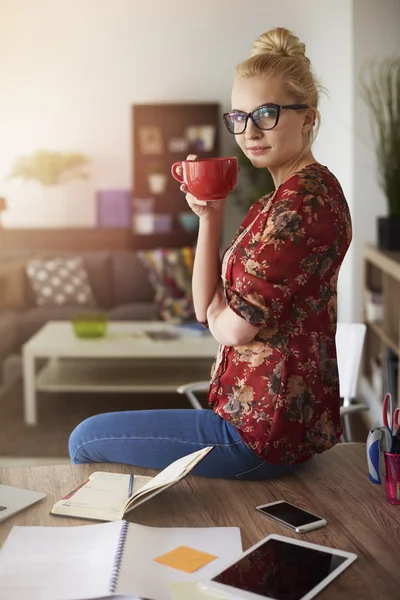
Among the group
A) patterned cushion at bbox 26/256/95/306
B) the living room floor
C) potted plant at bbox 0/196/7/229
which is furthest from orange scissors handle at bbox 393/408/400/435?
potted plant at bbox 0/196/7/229

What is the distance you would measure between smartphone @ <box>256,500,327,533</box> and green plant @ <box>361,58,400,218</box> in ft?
8.65

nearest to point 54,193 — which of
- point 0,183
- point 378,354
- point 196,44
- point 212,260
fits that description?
point 0,183

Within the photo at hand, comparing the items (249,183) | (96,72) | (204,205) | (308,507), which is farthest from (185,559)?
(96,72)

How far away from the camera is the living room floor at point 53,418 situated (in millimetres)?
3430

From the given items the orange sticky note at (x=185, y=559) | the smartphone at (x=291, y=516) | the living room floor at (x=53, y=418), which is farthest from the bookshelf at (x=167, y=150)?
the orange sticky note at (x=185, y=559)

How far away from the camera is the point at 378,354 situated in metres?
4.02

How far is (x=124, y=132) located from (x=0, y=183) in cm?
107

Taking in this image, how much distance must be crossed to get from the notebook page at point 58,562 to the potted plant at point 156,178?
5.42m

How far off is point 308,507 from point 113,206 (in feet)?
18.0

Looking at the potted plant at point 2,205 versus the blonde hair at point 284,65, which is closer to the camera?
the blonde hair at point 284,65

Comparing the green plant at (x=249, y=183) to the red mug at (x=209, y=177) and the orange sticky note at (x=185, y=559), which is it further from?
the orange sticky note at (x=185, y=559)

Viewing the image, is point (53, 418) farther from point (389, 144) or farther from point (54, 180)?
point (54, 180)

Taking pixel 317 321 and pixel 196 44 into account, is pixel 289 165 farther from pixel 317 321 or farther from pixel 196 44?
pixel 196 44

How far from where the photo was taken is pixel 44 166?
250 inches
